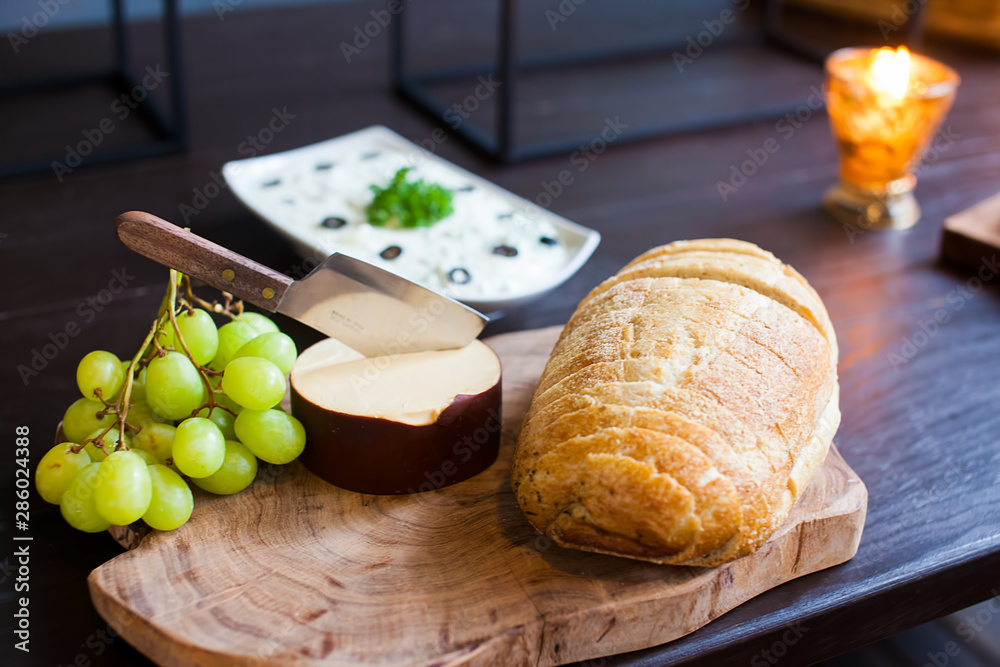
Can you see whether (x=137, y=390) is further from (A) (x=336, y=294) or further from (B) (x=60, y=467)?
(A) (x=336, y=294)

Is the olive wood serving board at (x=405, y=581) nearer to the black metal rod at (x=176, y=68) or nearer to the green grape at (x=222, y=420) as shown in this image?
the green grape at (x=222, y=420)

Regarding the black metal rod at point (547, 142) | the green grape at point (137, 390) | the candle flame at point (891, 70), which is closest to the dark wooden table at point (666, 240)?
the black metal rod at point (547, 142)

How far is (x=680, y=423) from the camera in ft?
2.43

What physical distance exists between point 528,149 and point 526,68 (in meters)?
0.51

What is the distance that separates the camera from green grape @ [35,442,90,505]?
2.74 feet

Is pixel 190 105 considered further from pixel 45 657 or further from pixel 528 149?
pixel 45 657

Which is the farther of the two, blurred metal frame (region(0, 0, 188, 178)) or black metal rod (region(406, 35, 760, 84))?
black metal rod (region(406, 35, 760, 84))

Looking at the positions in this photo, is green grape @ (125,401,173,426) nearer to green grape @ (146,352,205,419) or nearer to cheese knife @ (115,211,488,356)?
green grape @ (146,352,205,419)

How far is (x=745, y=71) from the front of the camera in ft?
7.47

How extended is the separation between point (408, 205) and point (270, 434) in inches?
21.2

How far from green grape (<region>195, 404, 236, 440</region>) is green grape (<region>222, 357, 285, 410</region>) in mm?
43

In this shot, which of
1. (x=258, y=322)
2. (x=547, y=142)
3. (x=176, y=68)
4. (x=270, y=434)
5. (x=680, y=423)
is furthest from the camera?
(x=547, y=142)

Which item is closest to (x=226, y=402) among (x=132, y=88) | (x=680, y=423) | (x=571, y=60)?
(x=680, y=423)

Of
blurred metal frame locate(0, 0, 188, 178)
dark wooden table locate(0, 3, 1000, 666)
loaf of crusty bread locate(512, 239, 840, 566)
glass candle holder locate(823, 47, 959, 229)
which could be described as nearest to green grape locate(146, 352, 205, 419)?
dark wooden table locate(0, 3, 1000, 666)
